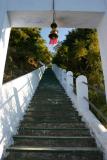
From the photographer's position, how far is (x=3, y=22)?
19.5 ft

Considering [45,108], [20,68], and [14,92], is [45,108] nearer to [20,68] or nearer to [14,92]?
[14,92]

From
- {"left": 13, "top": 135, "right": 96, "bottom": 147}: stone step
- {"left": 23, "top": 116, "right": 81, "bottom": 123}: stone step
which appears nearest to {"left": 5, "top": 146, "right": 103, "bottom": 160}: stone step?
{"left": 13, "top": 135, "right": 96, "bottom": 147}: stone step

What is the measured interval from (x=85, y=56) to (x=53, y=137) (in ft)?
65.2

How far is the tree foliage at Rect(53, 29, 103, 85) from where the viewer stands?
2562cm

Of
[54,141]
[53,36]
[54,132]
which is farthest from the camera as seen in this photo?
[54,132]

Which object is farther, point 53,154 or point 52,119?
point 52,119

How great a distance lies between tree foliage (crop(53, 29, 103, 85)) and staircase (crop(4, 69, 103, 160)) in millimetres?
14550

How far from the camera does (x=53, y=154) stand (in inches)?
249

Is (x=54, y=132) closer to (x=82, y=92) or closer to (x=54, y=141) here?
(x=54, y=141)

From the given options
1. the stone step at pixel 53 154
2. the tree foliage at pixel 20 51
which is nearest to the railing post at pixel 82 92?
the stone step at pixel 53 154

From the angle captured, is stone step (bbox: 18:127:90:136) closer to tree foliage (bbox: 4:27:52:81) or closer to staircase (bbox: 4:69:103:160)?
staircase (bbox: 4:69:103:160)

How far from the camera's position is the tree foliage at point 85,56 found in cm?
2562

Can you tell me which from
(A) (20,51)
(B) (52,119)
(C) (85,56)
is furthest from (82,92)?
(C) (85,56)

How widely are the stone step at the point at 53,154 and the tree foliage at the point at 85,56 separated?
1777cm
